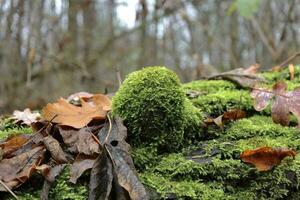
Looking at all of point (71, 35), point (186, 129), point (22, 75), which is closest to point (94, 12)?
point (71, 35)

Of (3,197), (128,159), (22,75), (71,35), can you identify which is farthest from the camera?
(71,35)

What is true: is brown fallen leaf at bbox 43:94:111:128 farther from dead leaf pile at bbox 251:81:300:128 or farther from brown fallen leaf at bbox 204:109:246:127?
dead leaf pile at bbox 251:81:300:128

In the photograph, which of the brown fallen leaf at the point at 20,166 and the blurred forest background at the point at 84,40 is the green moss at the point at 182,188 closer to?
the brown fallen leaf at the point at 20,166

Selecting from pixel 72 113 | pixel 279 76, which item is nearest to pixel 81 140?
pixel 72 113

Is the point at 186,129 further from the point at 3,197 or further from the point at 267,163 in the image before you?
the point at 3,197

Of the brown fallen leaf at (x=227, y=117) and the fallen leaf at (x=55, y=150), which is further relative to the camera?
the brown fallen leaf at (x=227, y=117)

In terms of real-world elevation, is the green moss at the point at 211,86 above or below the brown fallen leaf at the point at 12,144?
above

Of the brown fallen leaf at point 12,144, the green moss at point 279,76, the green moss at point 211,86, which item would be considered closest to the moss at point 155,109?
the brown fallen leaf at point 12,144

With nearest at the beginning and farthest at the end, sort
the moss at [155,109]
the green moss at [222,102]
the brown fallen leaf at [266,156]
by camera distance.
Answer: the brown fallen leaf at [266,156] → the moss at [155,109] → the green moss at [222,102]

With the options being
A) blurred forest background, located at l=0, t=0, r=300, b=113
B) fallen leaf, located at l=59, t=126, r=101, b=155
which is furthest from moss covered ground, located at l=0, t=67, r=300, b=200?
blurred forest background, located at l=0, t=0, r=300, b=113
